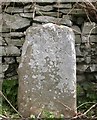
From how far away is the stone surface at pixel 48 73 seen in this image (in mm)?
3312

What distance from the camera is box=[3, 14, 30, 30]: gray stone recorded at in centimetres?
383

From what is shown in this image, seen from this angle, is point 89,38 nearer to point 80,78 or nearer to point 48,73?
point 80,78

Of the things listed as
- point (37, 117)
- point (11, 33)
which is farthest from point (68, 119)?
point (11, 33)

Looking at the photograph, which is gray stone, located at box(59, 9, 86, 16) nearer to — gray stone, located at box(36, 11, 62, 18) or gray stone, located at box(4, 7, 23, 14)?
gray stone, located at box(36, 11, 62, 18)

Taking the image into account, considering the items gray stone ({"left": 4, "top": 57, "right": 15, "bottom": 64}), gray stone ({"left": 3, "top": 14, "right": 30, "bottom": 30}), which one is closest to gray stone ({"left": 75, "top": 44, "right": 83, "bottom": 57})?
gray stone ({"left": 3, "top": 14, "right": 30, "bottom": 30})

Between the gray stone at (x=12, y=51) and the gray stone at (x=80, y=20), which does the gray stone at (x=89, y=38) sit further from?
the gray stone at (x=12, y=51)

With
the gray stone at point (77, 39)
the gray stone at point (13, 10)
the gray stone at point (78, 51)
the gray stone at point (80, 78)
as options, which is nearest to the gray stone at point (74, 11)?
the gray stone at point (77, 39)

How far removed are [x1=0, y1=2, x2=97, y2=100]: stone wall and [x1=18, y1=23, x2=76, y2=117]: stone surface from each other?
412 mm

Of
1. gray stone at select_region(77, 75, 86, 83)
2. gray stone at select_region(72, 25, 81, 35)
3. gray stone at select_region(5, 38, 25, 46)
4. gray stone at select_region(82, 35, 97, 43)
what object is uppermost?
gray stone at select_region(72, 25, 81, 35)

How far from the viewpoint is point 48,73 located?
3.36 meters

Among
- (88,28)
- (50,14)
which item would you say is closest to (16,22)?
(50,14)

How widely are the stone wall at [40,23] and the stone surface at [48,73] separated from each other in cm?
41

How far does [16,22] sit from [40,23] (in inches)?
10.0

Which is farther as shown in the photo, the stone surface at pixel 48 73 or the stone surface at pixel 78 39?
the stone surface at pixel 78 39
